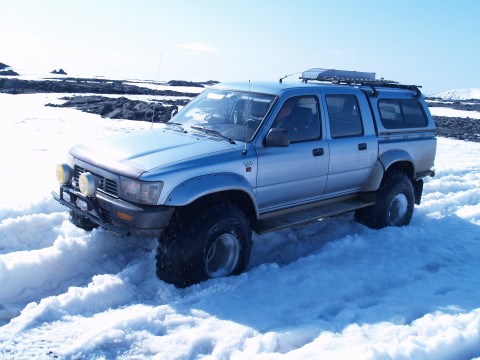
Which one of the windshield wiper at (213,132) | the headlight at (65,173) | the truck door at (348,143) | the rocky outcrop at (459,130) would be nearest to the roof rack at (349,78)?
the truck door at (348,143)

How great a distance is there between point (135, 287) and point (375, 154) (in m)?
3.51

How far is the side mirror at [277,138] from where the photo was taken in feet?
15.6

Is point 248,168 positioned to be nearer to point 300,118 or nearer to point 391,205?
point 300,118

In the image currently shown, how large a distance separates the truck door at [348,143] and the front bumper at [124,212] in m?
2.31

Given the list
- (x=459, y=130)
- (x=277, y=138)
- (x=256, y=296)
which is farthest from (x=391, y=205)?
(x=459, y=130)

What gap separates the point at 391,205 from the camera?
6.54 m

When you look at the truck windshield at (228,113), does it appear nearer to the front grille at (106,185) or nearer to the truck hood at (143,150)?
the truck hood at (143,150)

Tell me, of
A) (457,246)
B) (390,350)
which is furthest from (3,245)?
(457,246)

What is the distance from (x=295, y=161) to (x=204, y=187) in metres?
1.28

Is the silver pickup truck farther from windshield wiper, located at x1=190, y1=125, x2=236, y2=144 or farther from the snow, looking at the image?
the snow

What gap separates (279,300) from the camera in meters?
4.25

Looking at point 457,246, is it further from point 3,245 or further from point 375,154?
point 3,245

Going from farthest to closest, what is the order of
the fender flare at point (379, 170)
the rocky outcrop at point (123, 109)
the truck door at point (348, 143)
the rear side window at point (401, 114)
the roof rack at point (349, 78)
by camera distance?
1. the rocky outcrop at point (123, 109)
2. the roof rack at point (349, 78)
3. the rear side window at point (401, 114)
4. the fender flare at point (379, 170)
5. the truck door at point (348, 143)

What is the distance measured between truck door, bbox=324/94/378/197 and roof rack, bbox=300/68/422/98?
53 centimetres
